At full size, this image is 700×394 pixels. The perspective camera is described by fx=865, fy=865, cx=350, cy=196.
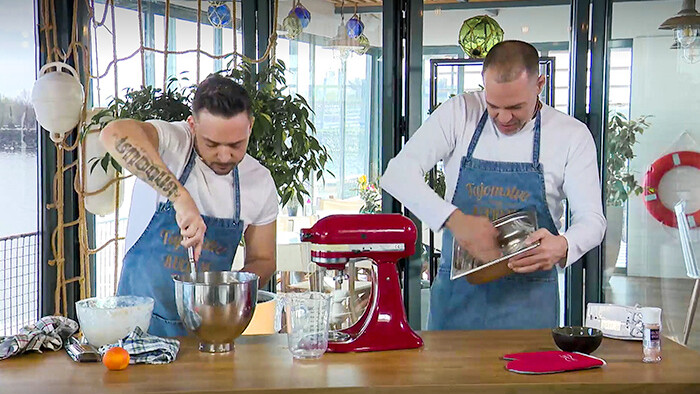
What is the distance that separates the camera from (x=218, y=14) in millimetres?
4676

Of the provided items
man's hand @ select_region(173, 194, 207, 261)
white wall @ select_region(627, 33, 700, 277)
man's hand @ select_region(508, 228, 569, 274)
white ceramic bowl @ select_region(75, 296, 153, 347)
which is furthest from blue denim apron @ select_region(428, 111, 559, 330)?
white ceramic bowl @ select_region(75, 296, 153, 347)

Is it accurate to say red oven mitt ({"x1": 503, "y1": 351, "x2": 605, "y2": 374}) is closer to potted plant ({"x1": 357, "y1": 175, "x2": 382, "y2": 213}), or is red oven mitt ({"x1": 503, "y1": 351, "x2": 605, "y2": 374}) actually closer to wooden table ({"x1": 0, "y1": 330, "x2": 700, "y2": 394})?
wooden table ({"x1": 0, "y1": 330, "x2": 700, "y2": 394})

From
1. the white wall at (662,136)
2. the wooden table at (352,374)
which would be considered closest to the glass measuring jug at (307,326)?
the wooden table at (352,374)

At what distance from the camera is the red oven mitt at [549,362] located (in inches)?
87.8

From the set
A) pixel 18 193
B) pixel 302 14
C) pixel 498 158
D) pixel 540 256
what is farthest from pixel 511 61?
pixel 18 193

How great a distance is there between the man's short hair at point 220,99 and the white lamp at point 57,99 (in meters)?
1.35

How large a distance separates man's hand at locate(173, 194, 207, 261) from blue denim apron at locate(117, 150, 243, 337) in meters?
0.41

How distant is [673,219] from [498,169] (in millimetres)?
1619

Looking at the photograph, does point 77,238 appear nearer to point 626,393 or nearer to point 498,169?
point 498,169

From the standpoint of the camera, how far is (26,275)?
182 inches

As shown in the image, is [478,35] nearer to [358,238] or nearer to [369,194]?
[369,194]

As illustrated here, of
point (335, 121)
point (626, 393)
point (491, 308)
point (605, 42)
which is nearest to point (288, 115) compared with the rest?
point (335, 121)

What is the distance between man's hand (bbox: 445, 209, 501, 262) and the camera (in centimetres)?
304

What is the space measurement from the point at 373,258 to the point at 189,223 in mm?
615
